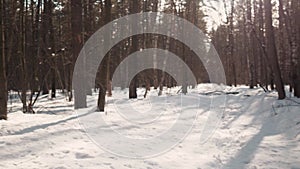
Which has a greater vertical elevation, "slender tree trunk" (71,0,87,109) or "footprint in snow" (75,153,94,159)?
"slender tree trunk" (71,0,87,109)

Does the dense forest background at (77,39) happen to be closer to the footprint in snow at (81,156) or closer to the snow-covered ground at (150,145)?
the snow-covered ground at (150,145)

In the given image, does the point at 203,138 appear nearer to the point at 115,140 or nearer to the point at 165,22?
the point at 115,140

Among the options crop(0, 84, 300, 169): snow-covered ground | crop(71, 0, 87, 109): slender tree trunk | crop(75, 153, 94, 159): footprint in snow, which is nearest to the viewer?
crop(0, 84, 300, 169): snow-covered ground

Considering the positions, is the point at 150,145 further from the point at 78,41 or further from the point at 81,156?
the point at 78,41

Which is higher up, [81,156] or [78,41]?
[78,41]

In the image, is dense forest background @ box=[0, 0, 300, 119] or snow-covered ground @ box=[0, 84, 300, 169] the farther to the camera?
dense forest background @ box=[0, 0, 300, 119]

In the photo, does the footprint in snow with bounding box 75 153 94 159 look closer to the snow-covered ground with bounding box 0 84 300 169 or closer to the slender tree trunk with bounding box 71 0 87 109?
the snow-covered ground with bounding box 0 84 300 169

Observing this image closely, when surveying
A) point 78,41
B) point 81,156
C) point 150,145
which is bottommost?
point 150,145

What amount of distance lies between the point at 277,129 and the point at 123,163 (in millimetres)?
6494

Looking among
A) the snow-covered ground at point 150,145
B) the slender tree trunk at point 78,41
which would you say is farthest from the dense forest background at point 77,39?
the snow-covered ground at point 150,145

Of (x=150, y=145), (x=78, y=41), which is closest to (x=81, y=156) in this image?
(x=150, y=145)

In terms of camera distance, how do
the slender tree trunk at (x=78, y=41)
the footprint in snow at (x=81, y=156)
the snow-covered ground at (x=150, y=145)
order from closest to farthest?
the snow-covered ground at (x=150, y=145) < the footprint in snow at (x=81, y=156) < the slender tree trunk at (x=78, y=41)

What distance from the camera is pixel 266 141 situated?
9.36 metres

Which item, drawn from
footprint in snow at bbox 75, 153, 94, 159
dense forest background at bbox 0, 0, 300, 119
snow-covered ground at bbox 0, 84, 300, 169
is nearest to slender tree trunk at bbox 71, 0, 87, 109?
dense forest background at bbox 0, 0, 300, 119
